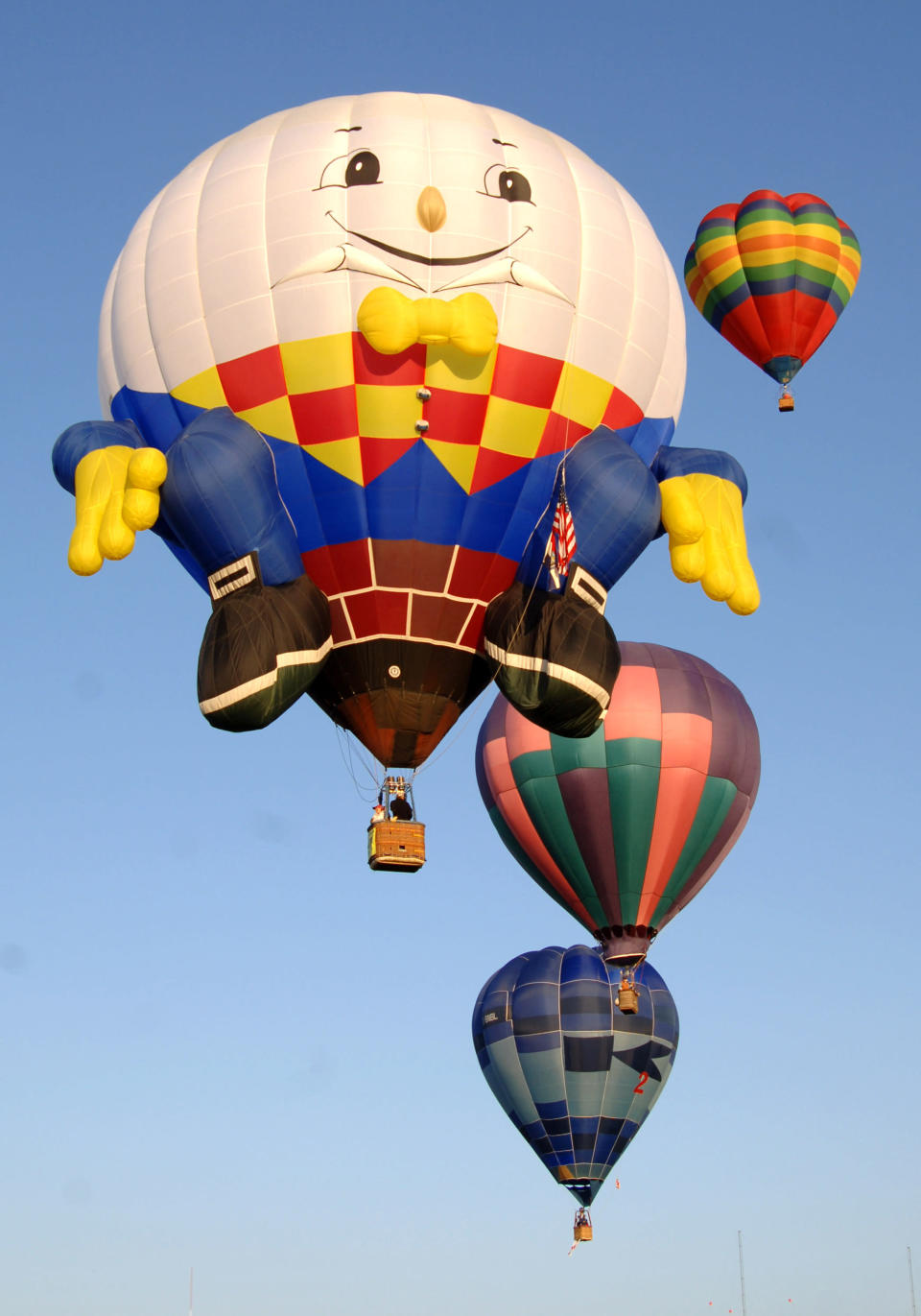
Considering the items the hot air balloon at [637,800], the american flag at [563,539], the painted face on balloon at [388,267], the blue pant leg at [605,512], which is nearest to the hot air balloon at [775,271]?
the hot air balloon at [637,800]

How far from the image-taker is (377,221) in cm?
1426

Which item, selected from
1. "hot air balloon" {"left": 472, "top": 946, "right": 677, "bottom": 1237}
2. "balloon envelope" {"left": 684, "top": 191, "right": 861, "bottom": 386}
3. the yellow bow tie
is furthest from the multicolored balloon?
the yellow bow tie

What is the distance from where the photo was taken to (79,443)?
1441 centimetres

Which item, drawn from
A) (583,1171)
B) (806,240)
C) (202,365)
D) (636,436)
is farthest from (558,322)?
(583,1171)

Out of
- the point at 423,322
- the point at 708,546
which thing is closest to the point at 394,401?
the point at 423,322

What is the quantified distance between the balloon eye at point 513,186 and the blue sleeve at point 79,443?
2.93 m

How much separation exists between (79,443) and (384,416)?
1.97 m

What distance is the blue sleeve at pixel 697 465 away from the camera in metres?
15.2

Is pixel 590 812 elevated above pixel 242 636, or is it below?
above

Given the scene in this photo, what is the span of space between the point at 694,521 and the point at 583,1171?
13.8m

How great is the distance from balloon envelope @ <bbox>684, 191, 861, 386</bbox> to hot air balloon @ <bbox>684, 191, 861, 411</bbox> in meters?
0.01

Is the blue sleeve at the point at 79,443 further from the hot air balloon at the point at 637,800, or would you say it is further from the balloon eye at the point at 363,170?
the hot air balloon at the point at 637,800

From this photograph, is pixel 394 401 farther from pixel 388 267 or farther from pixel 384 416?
pixel 388 267

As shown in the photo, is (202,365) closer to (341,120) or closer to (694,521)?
(341,120)
